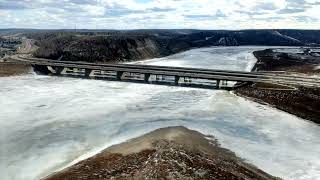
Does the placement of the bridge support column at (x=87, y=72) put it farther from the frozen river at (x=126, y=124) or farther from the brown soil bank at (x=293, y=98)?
the brown soil bank at (x=293, y=98)

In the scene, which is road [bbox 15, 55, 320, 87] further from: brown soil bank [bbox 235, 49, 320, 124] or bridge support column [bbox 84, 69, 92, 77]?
brown soil bank [bbox 235, 49, 320, 124]

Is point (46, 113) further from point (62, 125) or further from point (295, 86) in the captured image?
point (295, 86)

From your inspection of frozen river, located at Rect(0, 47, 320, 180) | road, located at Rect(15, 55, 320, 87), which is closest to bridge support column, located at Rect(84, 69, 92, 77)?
road, located at Rect(15, 55, 320, 87)

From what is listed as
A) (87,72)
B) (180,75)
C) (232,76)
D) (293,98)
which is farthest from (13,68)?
(293,98)

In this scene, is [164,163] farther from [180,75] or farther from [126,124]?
[180,75]

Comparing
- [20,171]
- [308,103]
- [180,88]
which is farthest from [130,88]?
[20,171]

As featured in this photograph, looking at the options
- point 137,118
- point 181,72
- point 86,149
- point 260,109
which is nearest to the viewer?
point 86,149

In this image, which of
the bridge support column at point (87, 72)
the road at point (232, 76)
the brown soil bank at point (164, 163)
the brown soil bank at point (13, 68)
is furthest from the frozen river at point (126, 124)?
the brown soil bank at point (13, 68)
